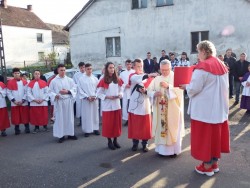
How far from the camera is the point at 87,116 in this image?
27.5 ft

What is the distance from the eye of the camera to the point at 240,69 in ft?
37.0

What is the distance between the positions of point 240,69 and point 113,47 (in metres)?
12.0

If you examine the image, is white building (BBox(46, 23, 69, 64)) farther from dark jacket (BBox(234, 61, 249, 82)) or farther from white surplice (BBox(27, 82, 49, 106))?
white surplice (BBox(27, 82, 49, 106))

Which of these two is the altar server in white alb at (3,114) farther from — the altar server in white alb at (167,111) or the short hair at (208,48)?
the short hair at (208,48)

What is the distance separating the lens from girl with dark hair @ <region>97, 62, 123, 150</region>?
6.77 metres

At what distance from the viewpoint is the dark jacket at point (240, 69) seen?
36.8 feet

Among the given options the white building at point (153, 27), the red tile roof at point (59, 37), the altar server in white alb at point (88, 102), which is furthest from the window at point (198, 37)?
the red tile roof at point (59, 37)

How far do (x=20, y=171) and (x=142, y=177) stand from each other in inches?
95.3

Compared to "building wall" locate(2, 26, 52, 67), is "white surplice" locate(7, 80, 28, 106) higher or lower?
lower

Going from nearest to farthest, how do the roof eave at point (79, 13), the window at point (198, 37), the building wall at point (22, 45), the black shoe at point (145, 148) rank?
the black shoe at point (145, 148) < the window at point (198, 37) < the roof eave at point (79, 13) < the building wall at point (22, 45)

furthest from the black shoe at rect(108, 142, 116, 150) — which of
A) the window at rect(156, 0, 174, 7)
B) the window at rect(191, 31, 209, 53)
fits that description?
the window at rect(156, 0, 174, 7)

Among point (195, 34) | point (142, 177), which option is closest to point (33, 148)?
point (142, 177)

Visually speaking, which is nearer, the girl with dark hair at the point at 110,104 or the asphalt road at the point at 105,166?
the asphalt road at the point at 105,166

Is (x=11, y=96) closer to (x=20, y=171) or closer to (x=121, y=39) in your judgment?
(x=20, y=171)
